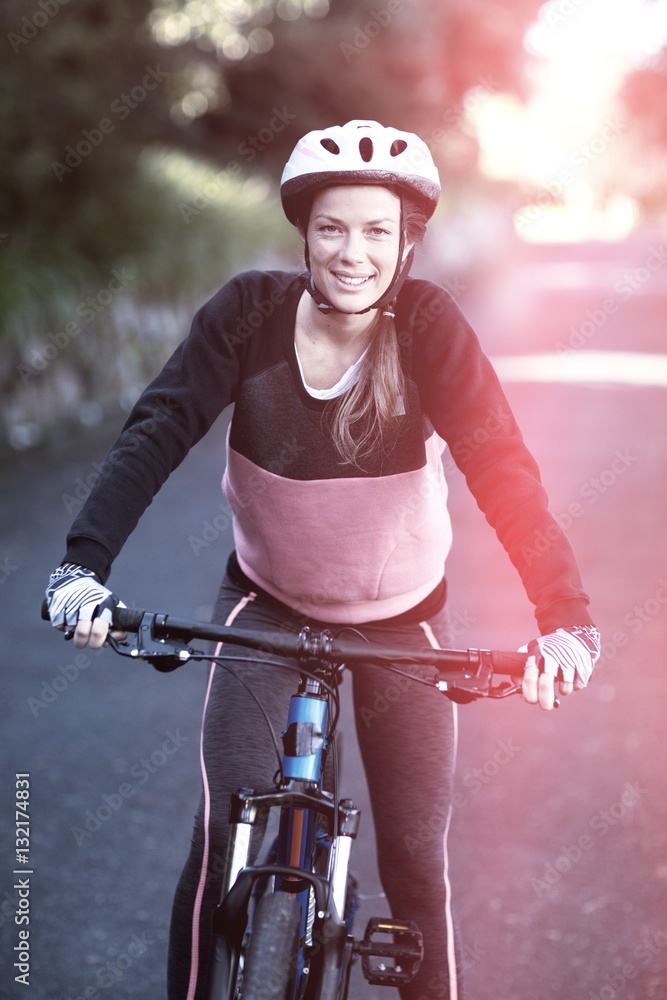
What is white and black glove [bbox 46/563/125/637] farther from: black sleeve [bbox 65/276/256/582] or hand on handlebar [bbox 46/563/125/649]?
black sleeve [bbox 65/276/256/582]

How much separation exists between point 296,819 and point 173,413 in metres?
0.97

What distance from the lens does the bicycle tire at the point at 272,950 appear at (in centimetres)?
206

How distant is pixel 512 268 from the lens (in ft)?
105

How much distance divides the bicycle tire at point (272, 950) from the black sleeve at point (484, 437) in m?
0.81

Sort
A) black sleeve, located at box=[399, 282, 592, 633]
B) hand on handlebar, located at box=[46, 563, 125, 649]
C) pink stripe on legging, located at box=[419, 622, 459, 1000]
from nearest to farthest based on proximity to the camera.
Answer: hand on handlebar, located at box=[46, 563, 125, 649] → black sleeve, located at box=[399, 282, 592, 633] → pink stripe on legging, located at box=[419, 622, 459, 1000]

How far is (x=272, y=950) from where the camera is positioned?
82.3 inches

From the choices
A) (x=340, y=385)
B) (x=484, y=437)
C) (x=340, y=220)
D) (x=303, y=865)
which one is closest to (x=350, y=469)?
(x=340, y=385)

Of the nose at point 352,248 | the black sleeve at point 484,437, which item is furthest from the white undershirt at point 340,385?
the nose at point 352,248

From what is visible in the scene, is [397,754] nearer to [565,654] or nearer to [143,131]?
[565,654]

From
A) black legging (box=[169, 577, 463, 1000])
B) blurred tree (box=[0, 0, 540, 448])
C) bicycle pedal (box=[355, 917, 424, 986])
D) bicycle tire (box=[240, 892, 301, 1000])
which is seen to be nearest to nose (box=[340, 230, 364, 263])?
black legging (box=[169, 577, 463, 1000])

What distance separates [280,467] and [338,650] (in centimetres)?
67

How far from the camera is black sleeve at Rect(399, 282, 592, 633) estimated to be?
8.19 ft

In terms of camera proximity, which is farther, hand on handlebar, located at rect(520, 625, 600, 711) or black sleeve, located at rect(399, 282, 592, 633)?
black sleeve, located at rect(399, 282, 592, 633)

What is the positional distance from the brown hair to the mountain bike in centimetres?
56
